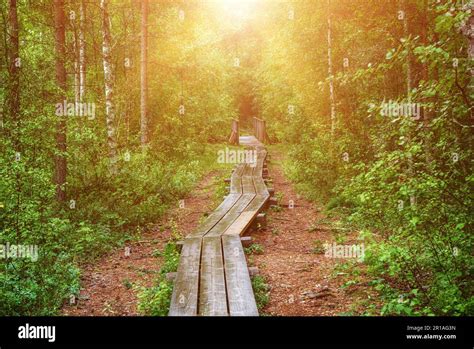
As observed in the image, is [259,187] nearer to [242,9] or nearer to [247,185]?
[247,185]

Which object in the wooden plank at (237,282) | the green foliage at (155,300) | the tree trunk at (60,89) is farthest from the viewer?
the tree trunk at (60,89)

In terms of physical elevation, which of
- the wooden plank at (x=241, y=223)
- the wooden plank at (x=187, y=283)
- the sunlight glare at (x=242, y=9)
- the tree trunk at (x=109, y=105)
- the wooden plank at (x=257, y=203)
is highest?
the sunlight glare at (x=242, y=9)

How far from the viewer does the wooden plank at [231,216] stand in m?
10.2

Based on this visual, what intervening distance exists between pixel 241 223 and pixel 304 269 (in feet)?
8.06

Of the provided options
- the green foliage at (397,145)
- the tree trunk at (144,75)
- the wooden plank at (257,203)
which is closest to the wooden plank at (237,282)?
the green foliage at (397,145)

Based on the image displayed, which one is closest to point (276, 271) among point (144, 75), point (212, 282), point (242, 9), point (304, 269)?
point (304, 269)

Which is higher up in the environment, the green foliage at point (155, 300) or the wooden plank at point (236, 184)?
the wooden plank at point (236, 184)

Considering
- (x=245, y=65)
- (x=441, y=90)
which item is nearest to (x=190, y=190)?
(x=441, y=90)

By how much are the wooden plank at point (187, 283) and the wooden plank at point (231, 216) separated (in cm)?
88

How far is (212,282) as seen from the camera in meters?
6.98

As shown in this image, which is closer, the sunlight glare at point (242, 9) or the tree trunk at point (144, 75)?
the tree trunk at point (144, 75)

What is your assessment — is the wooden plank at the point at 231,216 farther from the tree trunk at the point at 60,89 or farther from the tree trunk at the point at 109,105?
the tree trunk at the point at 60,89

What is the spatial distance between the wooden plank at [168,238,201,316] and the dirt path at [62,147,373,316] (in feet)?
2.48

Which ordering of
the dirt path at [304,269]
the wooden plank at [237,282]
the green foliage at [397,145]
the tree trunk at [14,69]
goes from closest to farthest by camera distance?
the green foliage at [397,145] < the wooden plank at [237,282] < the dirt path at [304,269] < the tree trunk at [14,69]
